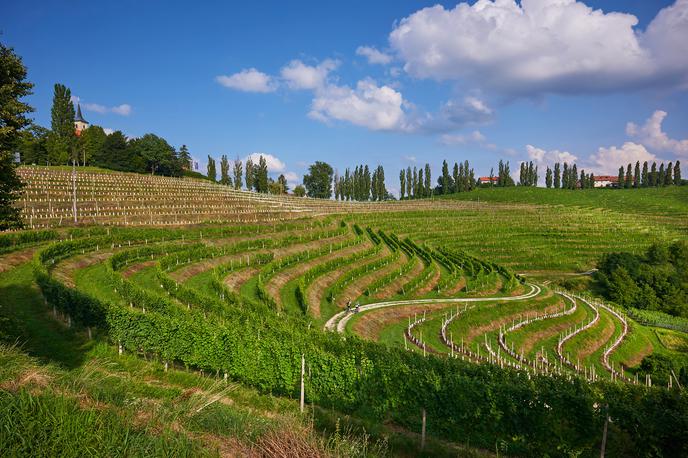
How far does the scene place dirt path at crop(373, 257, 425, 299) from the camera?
51713 mm

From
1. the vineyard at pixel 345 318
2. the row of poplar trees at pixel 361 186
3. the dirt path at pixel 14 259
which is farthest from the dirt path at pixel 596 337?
the row of poplar trees at pixel 361 186

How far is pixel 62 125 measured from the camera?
436 ft

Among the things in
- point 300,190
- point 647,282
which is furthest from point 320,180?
point 647,282

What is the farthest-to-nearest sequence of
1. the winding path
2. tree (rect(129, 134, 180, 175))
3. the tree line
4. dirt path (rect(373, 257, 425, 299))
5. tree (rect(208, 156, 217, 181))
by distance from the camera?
tree (rect(208, 156, 217, 181))
tree (rect(129, 134, 180, 175))
the tree line
dirt path (rect(373, 257, 425, 299))
the winding path

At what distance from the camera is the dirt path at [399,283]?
170ft

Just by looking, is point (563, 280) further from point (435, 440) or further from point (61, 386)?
point (61, 386)

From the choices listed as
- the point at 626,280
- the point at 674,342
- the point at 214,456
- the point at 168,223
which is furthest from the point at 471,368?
the point at 626,280

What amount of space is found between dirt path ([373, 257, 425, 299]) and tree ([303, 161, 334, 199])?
122621 millimetres

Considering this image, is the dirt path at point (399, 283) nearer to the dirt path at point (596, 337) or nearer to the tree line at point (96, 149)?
the dirt path at point (596, 337)

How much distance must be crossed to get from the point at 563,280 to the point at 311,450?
83.6 metres

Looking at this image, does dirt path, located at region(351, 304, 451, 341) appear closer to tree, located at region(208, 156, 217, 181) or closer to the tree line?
the tree line

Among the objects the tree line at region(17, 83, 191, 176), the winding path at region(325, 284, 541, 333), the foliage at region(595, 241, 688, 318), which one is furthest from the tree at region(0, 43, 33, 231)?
the tree line at region(17, 83, 191, 176)

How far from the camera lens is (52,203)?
69375 millimetres

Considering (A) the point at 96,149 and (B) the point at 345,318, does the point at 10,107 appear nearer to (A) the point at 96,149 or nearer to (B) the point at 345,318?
(B) the point at 345,318
